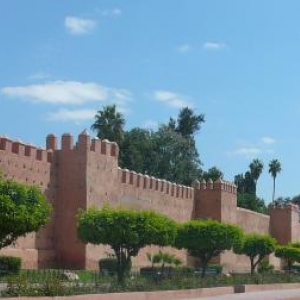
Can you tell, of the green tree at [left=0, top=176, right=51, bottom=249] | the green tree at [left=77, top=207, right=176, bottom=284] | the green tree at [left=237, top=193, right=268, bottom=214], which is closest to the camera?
the green tree at [left=0, top=176, right=51, bottom=249]

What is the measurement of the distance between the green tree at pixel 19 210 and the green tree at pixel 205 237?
1216cm

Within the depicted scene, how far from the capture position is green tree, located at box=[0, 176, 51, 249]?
1486 cm

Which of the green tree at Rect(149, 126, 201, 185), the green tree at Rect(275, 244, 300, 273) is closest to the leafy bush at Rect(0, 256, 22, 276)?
the green tree at Rect(275, 244, 300, 273)

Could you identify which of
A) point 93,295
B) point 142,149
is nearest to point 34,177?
point 93,295

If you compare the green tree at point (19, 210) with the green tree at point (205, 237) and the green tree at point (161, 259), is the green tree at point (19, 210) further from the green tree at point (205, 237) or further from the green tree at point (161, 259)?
the green tree at point (161, 259)

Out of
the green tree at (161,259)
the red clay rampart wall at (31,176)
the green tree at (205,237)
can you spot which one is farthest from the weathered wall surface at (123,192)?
the green tree at (205,237)

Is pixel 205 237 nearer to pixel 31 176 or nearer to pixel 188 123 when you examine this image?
pixel 31 176

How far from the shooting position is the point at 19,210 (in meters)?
15.0

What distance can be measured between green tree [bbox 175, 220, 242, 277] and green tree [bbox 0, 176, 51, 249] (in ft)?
39.9

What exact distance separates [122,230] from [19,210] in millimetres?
5785

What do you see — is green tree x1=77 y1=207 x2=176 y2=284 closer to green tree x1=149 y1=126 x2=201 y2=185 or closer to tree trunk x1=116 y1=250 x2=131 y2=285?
tree trunk x1=116 y1=250 x2=131 y2=285

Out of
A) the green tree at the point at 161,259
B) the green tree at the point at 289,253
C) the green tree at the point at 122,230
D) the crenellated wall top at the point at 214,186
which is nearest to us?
the green tree at the point at 122,230

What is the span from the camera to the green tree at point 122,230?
20500 mm

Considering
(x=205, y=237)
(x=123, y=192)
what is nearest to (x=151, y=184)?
(x=123, y=192)
